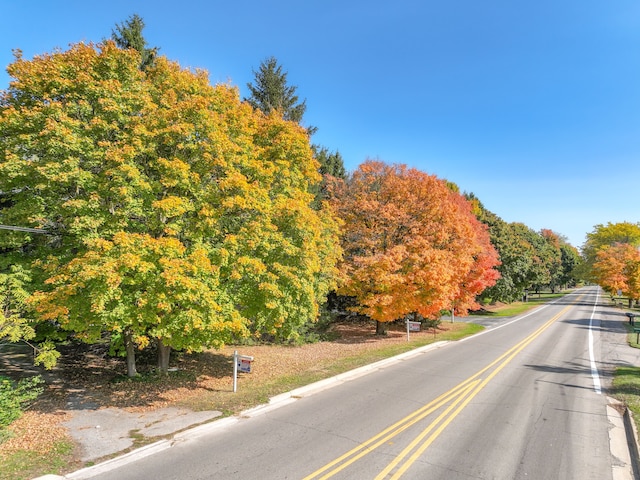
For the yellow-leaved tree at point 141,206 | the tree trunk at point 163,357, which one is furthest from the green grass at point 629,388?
the tree trunk at point 163,357

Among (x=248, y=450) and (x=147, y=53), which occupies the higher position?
(x=147, y=53)

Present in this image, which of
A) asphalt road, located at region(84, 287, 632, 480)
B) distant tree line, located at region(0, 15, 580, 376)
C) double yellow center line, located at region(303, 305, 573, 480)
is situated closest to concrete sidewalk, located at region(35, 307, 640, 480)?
asphalt road, located at region(84, 287, 632, 480)

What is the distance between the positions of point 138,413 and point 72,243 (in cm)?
559

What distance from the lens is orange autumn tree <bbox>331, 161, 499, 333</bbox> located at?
2120 centimetres

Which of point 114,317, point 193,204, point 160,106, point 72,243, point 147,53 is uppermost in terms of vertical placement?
point 147,53

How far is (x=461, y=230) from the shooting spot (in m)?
24.9

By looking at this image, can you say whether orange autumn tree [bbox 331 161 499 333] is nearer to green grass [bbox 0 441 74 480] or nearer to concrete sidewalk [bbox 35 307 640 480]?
concrete sidewalk [bbox 35 307 640 480]

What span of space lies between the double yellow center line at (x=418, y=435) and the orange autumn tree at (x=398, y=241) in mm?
7692

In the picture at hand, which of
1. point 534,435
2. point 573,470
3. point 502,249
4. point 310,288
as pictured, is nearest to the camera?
point 573,470

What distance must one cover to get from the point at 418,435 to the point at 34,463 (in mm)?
7841

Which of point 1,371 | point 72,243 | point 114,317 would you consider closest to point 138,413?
point 114,317

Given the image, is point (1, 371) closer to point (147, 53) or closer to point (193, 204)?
point (193, 204)

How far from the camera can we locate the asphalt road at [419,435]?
682 centimetres

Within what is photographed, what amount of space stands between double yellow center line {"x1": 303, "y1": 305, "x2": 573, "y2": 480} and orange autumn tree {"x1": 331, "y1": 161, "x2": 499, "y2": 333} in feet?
25.2
